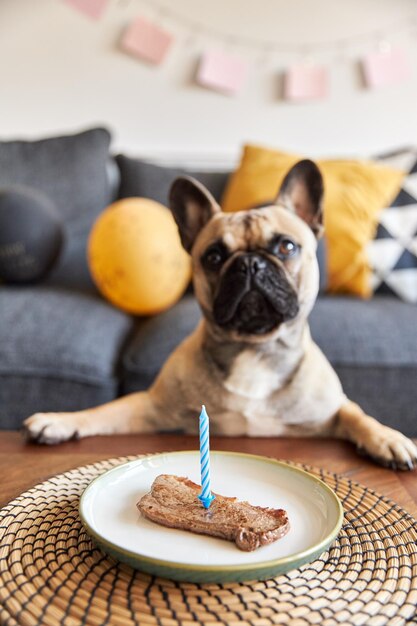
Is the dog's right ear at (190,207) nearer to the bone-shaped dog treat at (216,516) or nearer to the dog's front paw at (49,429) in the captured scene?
the dog's front paw at (49,429)

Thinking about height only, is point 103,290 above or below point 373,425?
below

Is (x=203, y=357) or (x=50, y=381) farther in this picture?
(x=50, y=381)

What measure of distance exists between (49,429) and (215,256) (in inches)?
15.4

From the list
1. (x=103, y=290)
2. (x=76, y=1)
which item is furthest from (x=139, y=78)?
(x=103, y=290)

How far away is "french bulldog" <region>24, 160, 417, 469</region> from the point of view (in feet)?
3.10

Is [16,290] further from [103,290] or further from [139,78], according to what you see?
[139,78]

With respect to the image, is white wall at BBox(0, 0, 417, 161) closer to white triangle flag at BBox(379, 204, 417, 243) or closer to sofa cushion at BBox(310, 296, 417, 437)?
white triangle flag at BBox(379, 204, 417, 243)

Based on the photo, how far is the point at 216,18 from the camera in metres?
2.21

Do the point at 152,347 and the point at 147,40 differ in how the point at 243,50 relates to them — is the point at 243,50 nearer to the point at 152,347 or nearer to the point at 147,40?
the point at 147,40

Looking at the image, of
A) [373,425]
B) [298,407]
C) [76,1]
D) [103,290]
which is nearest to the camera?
[373,425]

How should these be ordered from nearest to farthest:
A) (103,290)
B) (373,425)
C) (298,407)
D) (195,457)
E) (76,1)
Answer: (195,457) < (373,425) < (298,407) < (103,290) < (76,1)

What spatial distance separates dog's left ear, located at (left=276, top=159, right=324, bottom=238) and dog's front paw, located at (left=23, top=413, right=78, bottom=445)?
0.53 meters

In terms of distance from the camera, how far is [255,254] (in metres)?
0.97

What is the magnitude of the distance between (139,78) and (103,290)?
1.06 meters
